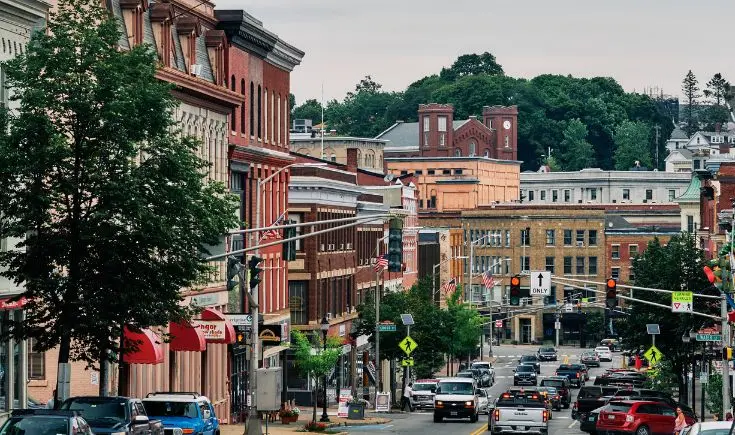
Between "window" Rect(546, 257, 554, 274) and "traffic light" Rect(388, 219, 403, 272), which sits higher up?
"window" Rect(546, 257, 554, 274)

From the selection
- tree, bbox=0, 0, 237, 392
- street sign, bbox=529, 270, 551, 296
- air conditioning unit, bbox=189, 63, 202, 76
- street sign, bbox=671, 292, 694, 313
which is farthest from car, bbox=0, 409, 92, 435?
street sign, bbox=529, 270, 551, 296

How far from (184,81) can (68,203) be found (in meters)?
23.8

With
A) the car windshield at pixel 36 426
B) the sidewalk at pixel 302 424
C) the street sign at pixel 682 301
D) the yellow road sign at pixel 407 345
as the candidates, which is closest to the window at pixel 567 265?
the yellow road sign at pixel 407 345

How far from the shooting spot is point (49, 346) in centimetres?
4244

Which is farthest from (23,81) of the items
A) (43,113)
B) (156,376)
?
(156,376)

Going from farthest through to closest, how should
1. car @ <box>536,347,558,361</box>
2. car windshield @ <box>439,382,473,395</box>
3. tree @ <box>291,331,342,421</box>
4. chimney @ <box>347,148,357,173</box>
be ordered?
car @ <box>536,347,558,361</box>
chimney @ <box>347,148,357,173</box>
tree @ <box>291,331,342,421</box>
car windshield @ <box>439,382,473,395</box>

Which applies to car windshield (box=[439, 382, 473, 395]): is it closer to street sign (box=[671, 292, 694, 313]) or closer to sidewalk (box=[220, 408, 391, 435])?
sidewalk (box=[220, 408, 391, 435])

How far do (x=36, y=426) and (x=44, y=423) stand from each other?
17cm

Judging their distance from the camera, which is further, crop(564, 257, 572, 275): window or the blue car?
crop(564, 257, 572, 275): window

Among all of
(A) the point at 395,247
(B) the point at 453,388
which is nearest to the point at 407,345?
(B) the point at 453,388

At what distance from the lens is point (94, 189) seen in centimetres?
4038

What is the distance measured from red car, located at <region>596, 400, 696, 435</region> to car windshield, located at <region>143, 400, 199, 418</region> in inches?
578

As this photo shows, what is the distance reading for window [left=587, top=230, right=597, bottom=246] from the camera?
620 feet

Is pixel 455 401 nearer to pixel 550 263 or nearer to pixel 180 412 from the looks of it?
pixel 180 412
